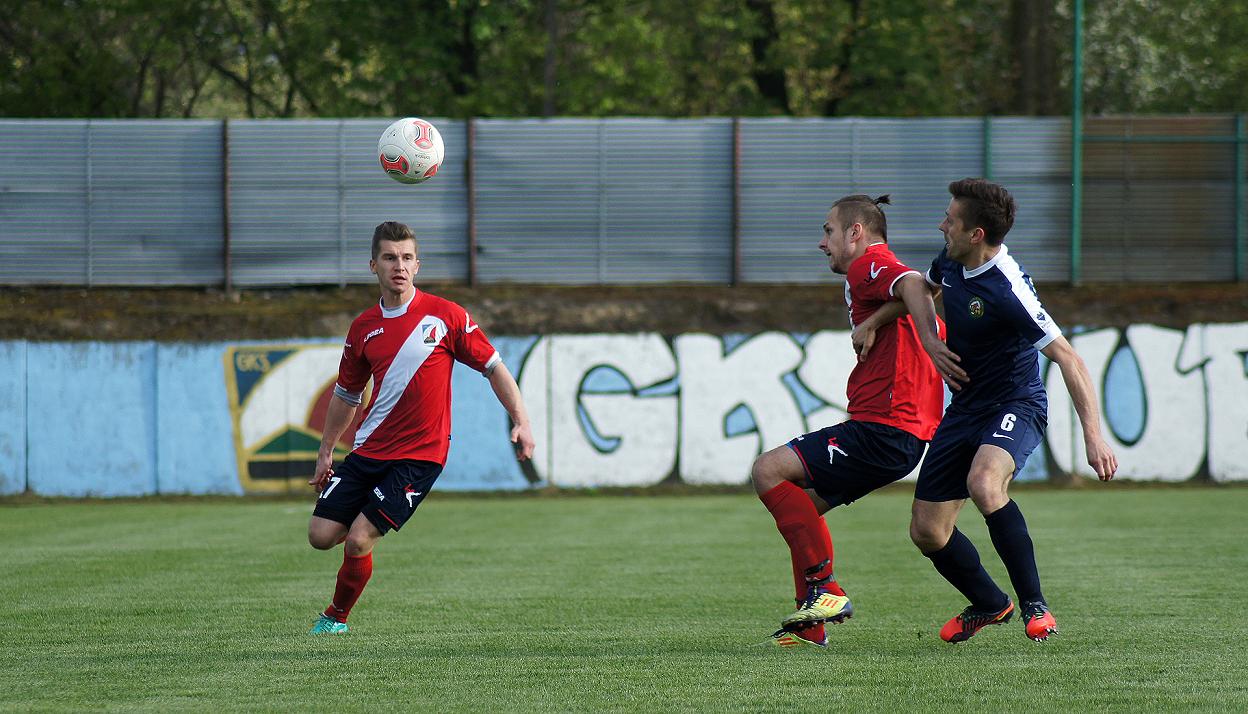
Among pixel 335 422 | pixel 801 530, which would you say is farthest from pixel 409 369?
pixel 801 530

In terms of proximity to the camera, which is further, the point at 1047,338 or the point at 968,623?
the point at 968,623

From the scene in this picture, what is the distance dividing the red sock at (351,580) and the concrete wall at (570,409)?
13257 mm

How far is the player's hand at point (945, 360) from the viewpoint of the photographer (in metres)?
6.45

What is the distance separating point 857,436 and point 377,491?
7.98 ft

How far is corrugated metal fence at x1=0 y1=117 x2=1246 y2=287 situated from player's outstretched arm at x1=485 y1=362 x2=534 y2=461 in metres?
14.7

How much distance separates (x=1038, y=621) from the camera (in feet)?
20.7

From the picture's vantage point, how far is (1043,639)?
6.43m

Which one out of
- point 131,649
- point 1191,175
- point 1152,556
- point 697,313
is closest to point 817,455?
point 131,649

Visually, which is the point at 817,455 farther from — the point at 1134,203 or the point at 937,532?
the point at 1134,203

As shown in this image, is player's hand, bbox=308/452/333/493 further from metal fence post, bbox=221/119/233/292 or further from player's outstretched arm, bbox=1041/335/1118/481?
metal fence post, bbox=221/119/233/292

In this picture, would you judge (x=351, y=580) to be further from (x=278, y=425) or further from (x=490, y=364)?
(x=278, y=425)

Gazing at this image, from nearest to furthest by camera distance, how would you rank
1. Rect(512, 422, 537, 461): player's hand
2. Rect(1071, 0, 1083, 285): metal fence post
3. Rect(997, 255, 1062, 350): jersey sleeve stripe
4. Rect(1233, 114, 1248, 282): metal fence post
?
Rect(997, 255, 1062, 350): jersey sleeve stripe
Rect(512, 422, 537, 461): player's hand
Rect(1071, 0, 1083, 285): metal fence post
Rect(1233, 114, 1248, 282): metal fence post

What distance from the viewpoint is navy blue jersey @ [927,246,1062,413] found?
643 centimetres

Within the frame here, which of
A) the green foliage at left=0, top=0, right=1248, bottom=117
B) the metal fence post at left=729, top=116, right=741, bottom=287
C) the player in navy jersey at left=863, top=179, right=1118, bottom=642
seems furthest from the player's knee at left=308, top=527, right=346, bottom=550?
the green foliage at left=0, top=0, right=1248, bottom=117
